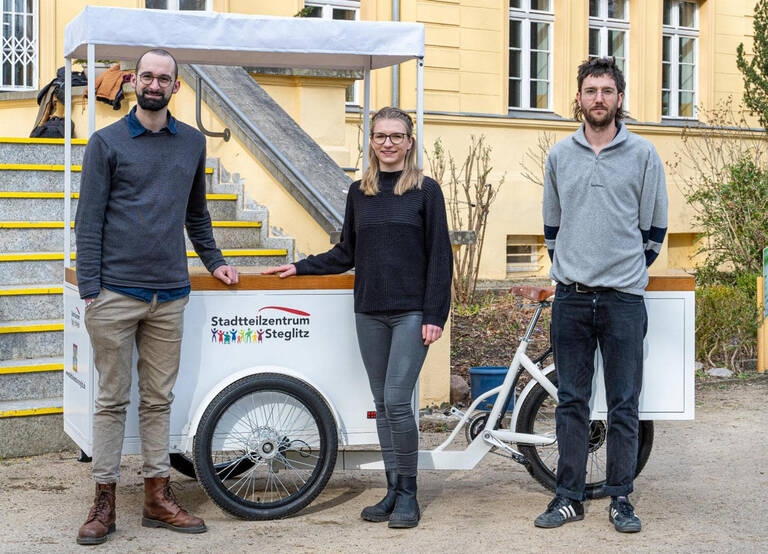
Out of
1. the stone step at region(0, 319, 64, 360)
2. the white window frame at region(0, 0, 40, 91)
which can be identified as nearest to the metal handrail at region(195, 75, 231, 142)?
the stone step at region(0, 319, 64, 360)

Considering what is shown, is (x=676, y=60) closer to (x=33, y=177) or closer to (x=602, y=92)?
(x=33, y=177)

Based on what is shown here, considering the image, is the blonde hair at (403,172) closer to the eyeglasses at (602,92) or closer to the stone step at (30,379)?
the eyeglasses at (602,92)

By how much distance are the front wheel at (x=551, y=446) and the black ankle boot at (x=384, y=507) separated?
70cm

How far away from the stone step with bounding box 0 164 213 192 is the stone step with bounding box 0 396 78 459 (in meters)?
2.26

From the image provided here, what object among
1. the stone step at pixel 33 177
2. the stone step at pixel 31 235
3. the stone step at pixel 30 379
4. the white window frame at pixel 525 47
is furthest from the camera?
the white window frame at pixel 525 47

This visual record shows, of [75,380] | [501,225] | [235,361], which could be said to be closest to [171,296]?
[235,361]

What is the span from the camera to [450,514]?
5.73m

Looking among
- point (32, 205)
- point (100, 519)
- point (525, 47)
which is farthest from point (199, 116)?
point (525, 47)

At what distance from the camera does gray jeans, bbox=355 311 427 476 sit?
17.9ft

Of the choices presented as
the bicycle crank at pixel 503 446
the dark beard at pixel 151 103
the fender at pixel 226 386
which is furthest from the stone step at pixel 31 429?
the bicycle crank at pixel 503 446

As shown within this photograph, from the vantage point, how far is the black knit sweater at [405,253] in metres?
5.42

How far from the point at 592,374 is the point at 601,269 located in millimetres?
535

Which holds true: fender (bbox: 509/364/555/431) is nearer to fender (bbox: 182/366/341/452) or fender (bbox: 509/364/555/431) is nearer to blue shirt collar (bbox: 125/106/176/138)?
fender (bbox: 182/366/341/452)

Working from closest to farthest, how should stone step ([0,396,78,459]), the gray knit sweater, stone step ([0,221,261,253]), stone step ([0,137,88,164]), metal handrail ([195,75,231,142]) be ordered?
the gray knit sweater
stone step ([0,396,78,459])
stone step ([0,221,261,253])
stone step ([0,137,88,164])
metal handrail ([195,75,231,142])
